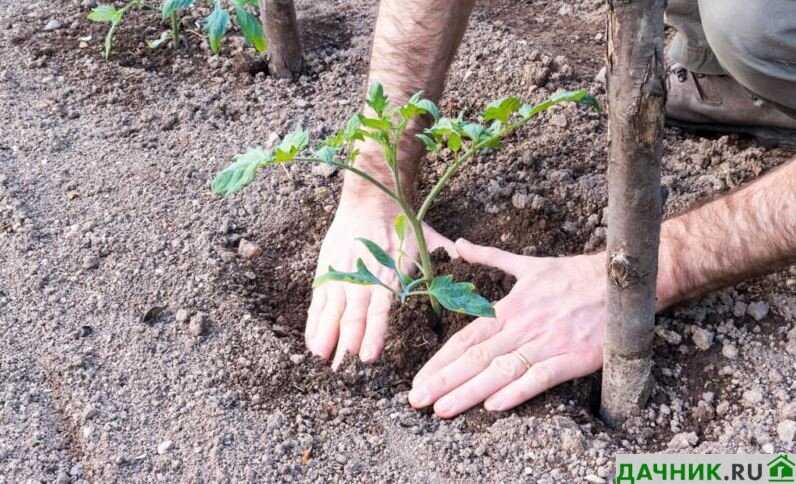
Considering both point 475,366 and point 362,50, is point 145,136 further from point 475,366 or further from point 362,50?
point 475,366

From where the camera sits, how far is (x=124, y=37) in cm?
267

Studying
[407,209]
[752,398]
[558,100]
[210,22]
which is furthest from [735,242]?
[210,22]

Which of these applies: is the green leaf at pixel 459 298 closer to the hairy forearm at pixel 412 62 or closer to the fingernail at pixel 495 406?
the fingernail at pixel 495 406

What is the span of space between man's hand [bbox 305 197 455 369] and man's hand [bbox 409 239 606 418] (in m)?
0.13

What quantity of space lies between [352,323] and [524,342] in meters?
0.30

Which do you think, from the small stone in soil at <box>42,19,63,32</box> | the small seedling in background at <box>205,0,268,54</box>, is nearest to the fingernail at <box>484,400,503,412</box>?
the small seedling in background at <box>205,0,268,54</box>

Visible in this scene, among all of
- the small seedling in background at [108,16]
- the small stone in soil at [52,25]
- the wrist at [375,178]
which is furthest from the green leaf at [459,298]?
the small stone in soil at [52,25]

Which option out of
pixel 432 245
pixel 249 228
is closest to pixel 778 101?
pixel 432 245

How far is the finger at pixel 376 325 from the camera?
174cm

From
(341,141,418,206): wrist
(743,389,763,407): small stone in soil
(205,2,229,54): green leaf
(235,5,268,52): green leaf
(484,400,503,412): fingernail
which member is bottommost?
(484,400,503,412): fingernail

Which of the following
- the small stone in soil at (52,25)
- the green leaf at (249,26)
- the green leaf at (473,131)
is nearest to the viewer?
the green leaf at (473,131)

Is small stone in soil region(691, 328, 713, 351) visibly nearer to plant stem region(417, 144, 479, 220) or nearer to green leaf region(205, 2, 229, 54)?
plant stem region(417, 144, 479, 220)

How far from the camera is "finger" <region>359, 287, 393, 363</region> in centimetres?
174

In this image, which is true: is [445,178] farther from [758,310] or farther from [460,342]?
[758,310]
